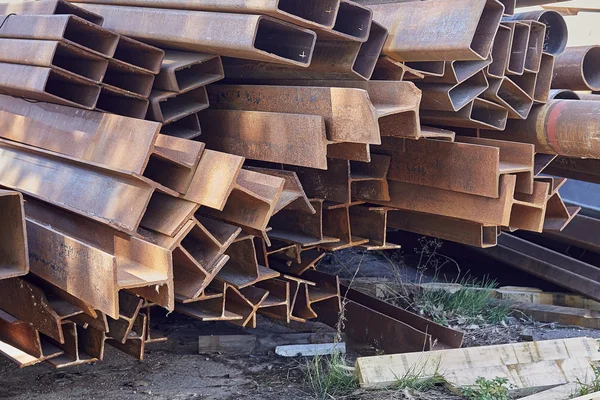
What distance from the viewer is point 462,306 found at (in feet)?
15.1

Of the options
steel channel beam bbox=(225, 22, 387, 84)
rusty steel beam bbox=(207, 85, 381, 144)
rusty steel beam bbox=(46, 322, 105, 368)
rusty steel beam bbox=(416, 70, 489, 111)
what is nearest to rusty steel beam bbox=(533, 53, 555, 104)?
A: rusty steel beam bbox=(416, 70, 489, 111)

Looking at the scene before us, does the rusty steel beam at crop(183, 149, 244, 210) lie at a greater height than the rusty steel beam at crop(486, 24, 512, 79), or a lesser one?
lesser

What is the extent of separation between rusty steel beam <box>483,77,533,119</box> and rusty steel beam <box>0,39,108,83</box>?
72.2 inches

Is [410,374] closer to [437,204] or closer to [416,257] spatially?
[437,204]

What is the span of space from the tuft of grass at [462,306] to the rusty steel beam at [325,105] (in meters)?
2.07

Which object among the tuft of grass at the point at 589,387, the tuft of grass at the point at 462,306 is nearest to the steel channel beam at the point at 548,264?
the tuft of grass at the point at 462,306

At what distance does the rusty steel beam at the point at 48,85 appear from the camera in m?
2.86

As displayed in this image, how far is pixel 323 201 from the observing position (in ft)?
11.6

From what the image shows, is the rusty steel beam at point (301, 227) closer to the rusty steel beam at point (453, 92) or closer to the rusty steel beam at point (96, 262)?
the rusty steel beam at point (453, 92)

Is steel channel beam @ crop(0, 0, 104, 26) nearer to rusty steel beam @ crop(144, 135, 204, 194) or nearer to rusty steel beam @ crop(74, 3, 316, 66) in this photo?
rusty steel beam @ crop(74, 3, 316, 66)

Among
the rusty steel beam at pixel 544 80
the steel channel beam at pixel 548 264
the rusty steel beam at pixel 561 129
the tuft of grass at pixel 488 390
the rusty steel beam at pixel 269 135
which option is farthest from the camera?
the steel channel beam at pixel 548 264

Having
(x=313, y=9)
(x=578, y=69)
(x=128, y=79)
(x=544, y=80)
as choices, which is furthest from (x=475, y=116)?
(x=128, y=79)

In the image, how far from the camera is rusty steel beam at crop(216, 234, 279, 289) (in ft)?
10.1

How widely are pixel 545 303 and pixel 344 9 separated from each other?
10.1 ft
